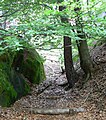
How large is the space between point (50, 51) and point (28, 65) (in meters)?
2.23

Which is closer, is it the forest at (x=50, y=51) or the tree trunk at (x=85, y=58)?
the forest at (x=50, y=51)

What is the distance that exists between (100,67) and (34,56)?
11.3ft

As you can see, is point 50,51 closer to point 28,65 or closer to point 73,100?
point 73,100

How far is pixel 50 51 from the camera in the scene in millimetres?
7320

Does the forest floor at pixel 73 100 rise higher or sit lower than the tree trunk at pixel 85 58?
lower

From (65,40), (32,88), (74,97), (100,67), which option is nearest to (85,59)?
(100,67)

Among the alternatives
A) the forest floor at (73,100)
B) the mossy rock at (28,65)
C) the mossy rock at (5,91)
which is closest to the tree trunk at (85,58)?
the forest floor at (73,100)

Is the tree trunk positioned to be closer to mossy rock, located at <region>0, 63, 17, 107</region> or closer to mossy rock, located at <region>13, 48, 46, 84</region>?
mossy rock, located at <region>13, 48, 46, 84</region>

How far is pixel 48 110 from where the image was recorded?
18.7 feet

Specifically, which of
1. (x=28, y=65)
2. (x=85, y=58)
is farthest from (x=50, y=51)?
(x=28, y=65)

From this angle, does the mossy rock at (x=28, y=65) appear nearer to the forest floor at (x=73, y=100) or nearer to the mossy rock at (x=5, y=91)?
the forest floor at (x=73, y=100)

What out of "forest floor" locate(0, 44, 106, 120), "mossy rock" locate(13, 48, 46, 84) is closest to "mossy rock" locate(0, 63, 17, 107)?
"forest floor" locate(0, 44, 106, 120)

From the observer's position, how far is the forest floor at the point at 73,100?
5.43 meters

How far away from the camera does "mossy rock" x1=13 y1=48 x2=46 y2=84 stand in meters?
8.66
